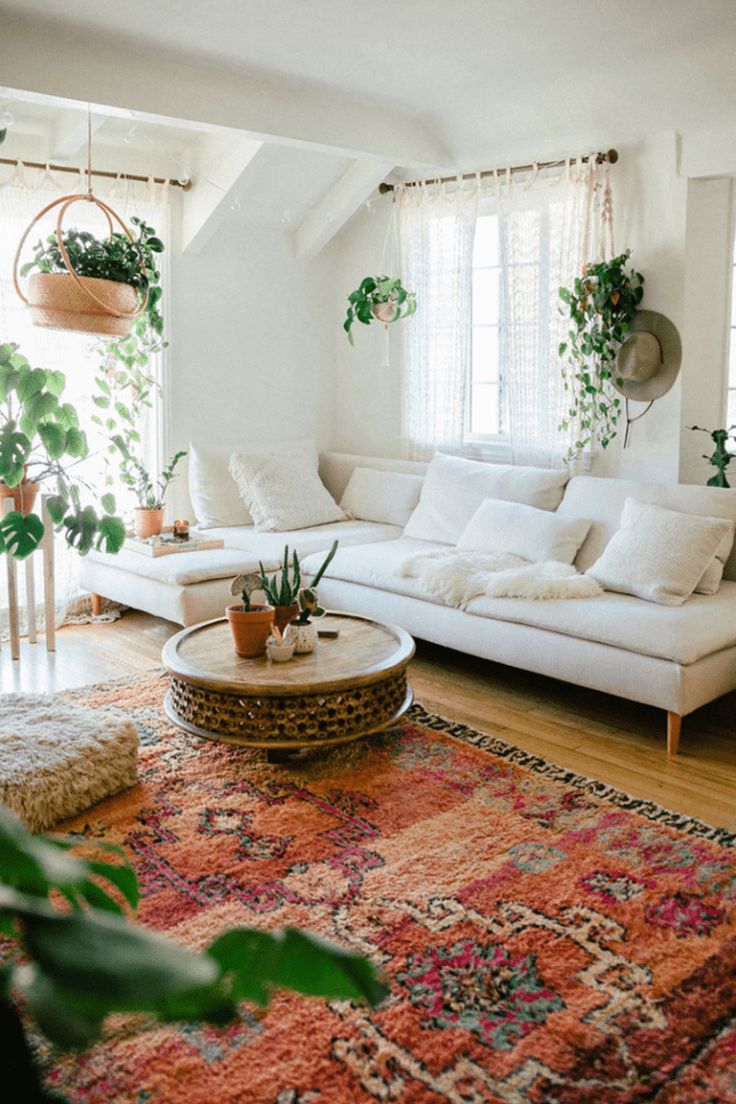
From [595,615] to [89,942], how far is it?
326 cm

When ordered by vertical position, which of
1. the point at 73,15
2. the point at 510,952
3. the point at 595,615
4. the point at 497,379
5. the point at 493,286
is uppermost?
the point at 73,15

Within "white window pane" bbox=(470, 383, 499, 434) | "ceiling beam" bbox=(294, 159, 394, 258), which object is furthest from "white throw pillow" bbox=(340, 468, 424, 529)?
"ceiling beam" bbox=(294, 159, 394, 258)

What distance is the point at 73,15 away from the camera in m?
3.68

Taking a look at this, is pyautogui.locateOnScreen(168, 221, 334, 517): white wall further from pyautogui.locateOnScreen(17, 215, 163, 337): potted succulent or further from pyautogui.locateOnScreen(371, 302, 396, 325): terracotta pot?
pyautogui.locateOnScreen(17, 215, 163, 337): potted succulent

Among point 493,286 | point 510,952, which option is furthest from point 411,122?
point 510,952

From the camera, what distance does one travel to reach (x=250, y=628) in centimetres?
327

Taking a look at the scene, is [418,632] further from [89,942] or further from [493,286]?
[89,942]

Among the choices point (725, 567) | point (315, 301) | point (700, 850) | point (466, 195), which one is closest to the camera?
point (700, 850)

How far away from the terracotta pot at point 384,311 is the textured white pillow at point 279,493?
0.94 metres

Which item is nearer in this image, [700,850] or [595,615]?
[700,850]

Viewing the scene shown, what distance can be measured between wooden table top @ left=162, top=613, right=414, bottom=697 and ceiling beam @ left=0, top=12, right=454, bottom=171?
88.9 inches

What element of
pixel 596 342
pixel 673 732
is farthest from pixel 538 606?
pixel 596 342

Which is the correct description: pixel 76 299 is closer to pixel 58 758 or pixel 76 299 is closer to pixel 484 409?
pixel 58 758

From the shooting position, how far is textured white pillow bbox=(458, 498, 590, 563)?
4242 mm
